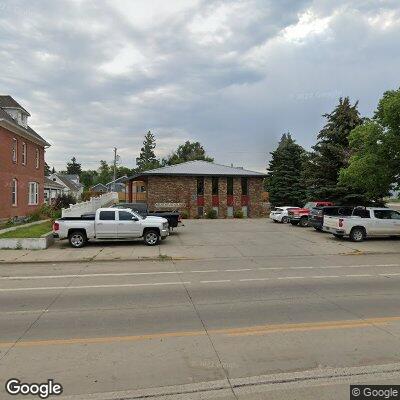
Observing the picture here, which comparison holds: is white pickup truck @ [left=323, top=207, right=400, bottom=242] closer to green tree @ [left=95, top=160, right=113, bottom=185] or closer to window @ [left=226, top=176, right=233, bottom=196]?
window @ [left=226, top=176, right=233, bottom=196]

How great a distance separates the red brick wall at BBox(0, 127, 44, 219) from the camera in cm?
2738

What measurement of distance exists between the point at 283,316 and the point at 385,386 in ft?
9.98

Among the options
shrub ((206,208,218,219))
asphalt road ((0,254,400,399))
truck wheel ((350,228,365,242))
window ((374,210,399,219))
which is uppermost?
window ((374,210,399,219))

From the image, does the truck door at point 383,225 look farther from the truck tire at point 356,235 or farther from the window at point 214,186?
the window at point 214,186

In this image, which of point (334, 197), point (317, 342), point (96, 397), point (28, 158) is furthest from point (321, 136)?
point (96, 397)

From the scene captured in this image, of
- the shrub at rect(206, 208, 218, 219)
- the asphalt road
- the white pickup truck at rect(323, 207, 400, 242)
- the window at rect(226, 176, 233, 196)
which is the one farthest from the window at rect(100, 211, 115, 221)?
the window at rect(226, 176, 233, 196)

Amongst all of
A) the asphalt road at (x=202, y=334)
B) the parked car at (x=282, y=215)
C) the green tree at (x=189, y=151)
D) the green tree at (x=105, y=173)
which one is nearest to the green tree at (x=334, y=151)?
the parked car at (x=282, y=215)

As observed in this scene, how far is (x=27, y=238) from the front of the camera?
18.3 m

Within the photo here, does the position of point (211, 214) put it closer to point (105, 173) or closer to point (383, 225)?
point (383, 225)

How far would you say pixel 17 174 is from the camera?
99.7 ft

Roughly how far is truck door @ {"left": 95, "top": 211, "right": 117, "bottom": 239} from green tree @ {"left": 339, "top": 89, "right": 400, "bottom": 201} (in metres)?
13.4

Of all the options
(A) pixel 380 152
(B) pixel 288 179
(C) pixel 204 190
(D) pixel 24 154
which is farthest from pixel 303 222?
(B) pixel 288 179

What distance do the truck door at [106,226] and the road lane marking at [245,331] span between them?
12878 mm

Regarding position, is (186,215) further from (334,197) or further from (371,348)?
(371,348)
